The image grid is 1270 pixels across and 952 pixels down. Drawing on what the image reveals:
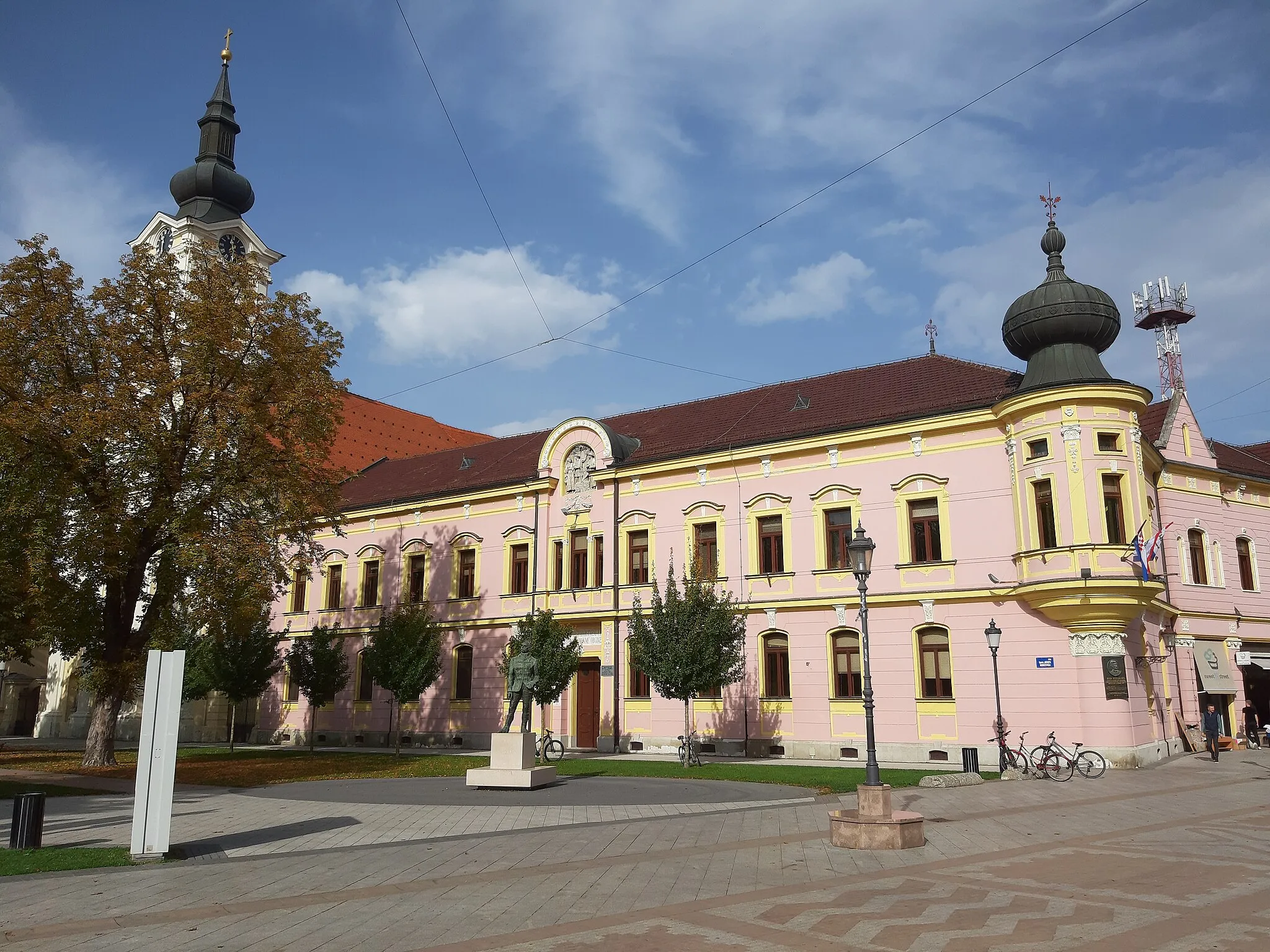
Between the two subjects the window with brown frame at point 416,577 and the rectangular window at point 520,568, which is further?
the window with brown frame at point 416,577

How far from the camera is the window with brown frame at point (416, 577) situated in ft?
124

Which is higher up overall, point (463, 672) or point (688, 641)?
point (688, 641)

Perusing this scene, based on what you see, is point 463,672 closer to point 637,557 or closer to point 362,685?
point 362,685

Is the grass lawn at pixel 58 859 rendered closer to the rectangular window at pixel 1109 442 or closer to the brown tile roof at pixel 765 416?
the brown tile roof at pixel 765 416

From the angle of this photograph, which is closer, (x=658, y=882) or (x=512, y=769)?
(x=658, y=882)

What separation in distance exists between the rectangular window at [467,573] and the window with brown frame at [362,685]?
201 inches

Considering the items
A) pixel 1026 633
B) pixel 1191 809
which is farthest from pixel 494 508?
pixel 1191 809

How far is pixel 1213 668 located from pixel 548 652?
67.4 ft

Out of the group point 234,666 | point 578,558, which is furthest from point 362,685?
point 578,558

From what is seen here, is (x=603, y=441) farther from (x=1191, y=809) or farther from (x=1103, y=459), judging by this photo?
(x=1191, y=809)

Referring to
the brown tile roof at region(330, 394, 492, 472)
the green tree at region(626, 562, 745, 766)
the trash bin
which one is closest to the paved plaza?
the trash bin

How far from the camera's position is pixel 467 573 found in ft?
120

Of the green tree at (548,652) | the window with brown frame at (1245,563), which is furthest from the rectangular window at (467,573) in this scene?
the window with brown frame at (1245,563)

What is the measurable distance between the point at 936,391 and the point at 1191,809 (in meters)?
14.9
